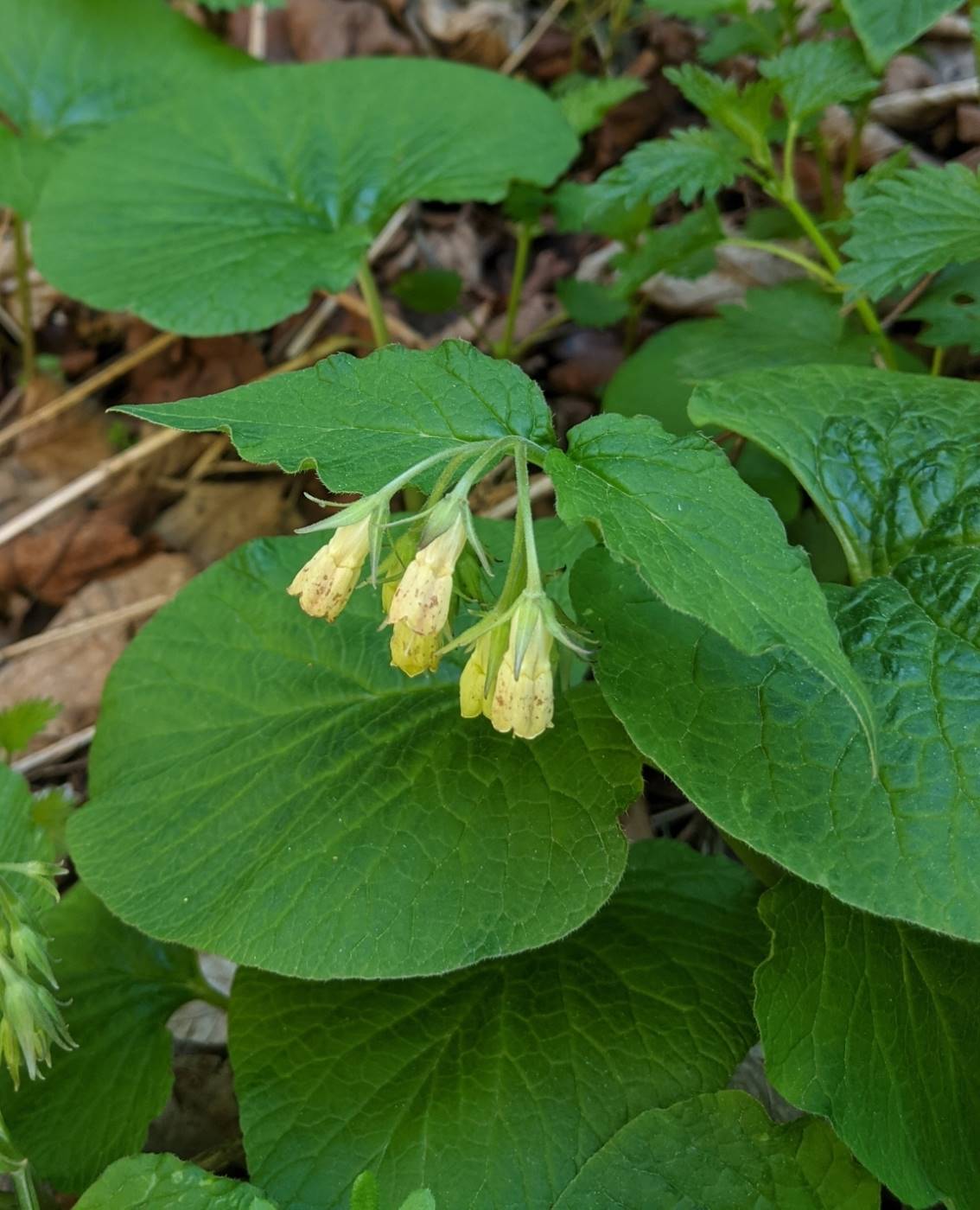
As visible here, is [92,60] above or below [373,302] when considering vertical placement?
above

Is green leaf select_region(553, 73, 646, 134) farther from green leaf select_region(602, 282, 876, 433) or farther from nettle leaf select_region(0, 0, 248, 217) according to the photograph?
nettle leaf select_region(0, 0, 248, 217)

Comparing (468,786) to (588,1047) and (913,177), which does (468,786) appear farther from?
(913,177)

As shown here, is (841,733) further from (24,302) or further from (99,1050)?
(24,302)

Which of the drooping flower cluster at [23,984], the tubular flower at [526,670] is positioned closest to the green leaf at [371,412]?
the tubular flower at [526,670]

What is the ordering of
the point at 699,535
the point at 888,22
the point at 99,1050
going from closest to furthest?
1. the point at 699,535
2. the point at 99,1050
3. the point at 888,22

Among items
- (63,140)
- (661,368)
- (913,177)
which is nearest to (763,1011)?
(913,177)

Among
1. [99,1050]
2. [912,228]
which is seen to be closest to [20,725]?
[99,1050]
